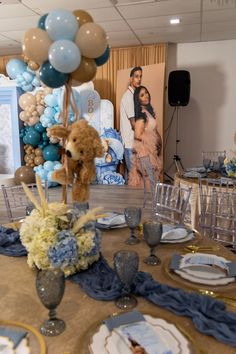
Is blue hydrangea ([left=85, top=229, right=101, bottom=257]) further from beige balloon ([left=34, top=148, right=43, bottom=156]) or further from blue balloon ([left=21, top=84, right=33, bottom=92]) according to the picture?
blue balloon ([left=21, top=84, right=33, bottom=92])

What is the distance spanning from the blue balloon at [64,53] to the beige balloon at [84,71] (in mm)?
29

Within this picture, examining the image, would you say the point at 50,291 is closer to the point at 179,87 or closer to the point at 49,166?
the point at 49,166

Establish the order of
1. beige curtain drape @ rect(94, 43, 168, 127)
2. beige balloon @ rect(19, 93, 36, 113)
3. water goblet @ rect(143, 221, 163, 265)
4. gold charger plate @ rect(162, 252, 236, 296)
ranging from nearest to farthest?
gold charger plate @ rect(162, 252, 236, 296) < water goblet @ rect(143, 221, 163, 265) < beige balloon @ rect(19, 93, 36, 113) < beige curtain drape @ rect(94, 43, 168, 127)

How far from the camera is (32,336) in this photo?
3.02ft

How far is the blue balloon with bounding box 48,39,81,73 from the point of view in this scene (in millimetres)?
1267

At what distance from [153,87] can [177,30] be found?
1.04 m

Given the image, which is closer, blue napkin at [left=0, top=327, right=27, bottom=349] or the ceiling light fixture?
blue napkin at [left=0, top=327, right=27, bottom=349]

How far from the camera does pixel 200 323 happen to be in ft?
3.10

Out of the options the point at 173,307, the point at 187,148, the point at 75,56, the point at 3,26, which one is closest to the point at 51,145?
the point at 3,26

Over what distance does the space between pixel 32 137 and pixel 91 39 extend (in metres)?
5.04

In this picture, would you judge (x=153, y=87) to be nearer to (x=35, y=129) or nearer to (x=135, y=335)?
(x=35, y=129)

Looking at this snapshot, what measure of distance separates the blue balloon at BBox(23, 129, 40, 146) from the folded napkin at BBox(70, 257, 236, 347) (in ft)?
16.9

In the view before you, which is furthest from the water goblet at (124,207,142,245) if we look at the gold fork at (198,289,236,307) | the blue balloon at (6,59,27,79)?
the blue balloon at (6,59,27,79)

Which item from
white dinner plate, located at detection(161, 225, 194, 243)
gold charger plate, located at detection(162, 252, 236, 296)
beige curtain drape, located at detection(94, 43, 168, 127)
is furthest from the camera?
beige curtain drape, located at detection(94, 43, 168, 127)
